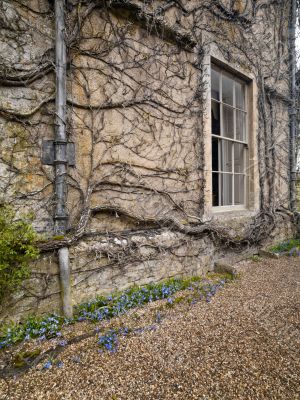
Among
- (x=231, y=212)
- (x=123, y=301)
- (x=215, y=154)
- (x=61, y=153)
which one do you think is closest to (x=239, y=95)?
(x=215, y=154)

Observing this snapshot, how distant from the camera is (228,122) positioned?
4168mm

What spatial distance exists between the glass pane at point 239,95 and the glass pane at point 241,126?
5.2 inches

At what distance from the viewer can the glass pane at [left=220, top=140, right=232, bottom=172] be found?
13.2 feet

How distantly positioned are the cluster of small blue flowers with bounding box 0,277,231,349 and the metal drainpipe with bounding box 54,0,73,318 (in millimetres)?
166

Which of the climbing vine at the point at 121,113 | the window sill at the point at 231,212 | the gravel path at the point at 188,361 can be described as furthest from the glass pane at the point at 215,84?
the gravel path at the point at 188,361

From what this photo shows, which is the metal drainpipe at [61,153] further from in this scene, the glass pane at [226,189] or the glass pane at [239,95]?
the glass pane at [239,95]

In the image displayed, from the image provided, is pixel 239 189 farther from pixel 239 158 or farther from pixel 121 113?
pixel 121 113

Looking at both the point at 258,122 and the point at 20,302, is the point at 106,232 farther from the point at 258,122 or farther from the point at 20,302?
the point at 258,122

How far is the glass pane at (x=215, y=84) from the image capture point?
3.82 meters

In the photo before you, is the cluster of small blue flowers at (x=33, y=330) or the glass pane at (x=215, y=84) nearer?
the cluster of small blue flowers at (x=33, y=330)

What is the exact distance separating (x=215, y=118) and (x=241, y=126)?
80 cm

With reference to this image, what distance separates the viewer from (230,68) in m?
3.91

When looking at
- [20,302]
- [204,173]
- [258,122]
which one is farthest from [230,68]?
[20,302]

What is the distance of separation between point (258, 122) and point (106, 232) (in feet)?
12.1
